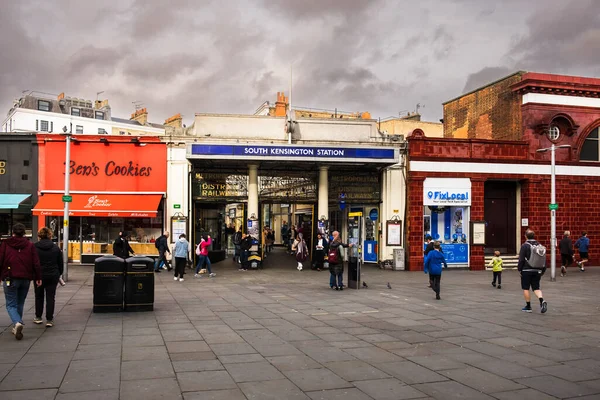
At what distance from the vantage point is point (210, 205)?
25828 mm

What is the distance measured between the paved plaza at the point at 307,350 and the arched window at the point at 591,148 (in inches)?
585

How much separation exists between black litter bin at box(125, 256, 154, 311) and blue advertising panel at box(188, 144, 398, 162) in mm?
9915

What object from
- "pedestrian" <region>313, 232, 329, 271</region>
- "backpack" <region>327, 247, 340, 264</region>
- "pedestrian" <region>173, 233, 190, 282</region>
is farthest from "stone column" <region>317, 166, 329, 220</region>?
"backpack" <region>327, 247, 340, 264</region>

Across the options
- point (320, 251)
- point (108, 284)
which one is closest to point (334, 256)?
point (108, 284)

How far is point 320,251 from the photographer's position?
77.2 ft

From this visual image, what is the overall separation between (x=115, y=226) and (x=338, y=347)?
1790 cm

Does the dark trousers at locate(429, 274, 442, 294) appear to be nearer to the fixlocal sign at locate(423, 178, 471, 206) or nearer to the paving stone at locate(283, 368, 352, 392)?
the paving stone at locate(283, 368, 352, 392)

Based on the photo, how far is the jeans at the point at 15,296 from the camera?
9008 mm

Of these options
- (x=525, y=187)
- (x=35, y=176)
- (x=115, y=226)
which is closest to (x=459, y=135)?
(x=525, y=187)

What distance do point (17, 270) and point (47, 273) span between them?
1143 mm

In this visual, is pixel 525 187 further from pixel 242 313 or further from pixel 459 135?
pixel 242 313

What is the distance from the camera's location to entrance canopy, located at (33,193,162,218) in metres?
22.5

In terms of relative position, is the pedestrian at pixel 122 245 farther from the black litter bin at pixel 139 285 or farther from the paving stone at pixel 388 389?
the paving stone at pixel 388 389

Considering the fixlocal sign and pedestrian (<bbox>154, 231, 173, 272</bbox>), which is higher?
the fixlocal sign
